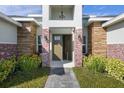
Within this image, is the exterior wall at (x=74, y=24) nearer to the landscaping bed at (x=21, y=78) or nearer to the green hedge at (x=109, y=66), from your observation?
the green hedge at (x=109, y=66)

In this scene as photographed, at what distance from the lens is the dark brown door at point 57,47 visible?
2266 cm

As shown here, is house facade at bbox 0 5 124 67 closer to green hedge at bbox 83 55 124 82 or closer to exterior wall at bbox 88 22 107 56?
exterior wall at bbox 88 22 107 56

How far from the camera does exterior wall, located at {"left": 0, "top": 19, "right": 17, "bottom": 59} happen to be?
15250mm

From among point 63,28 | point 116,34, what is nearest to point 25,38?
point 63,28

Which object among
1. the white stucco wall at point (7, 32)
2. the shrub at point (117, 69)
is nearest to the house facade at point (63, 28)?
the white stucco wall at point (7, 32)

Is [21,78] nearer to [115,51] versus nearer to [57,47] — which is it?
[115,51]

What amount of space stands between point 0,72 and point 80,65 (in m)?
8.30

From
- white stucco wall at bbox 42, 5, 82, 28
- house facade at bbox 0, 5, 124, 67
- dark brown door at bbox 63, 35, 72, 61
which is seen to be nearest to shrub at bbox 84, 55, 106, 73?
house facade at bbox 0, 5, 124, 67

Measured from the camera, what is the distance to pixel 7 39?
16531mm

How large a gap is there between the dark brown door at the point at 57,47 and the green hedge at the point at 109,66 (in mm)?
5305

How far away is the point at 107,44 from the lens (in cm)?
1912

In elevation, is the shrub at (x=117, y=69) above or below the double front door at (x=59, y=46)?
below
